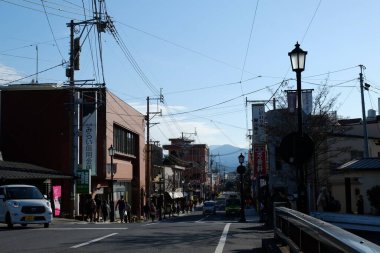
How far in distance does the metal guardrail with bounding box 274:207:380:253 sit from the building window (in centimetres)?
3707

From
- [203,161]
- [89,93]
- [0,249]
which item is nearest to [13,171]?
[89,93]

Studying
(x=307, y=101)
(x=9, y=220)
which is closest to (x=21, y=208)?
(x=9, y=220)

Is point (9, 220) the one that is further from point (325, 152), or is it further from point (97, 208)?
point (325, 152)

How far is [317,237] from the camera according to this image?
222 inches

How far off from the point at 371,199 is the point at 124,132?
30978 mm

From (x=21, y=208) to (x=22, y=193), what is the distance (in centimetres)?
140

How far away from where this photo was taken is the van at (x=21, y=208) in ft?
69.7

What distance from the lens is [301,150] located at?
13.2 meters

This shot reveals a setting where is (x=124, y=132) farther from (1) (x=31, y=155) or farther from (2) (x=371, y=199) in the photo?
(2) (x=371, y=199)

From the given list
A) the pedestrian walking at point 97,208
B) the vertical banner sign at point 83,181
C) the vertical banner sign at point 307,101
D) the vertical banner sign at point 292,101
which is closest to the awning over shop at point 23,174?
the vertical banner sign at point 83,181

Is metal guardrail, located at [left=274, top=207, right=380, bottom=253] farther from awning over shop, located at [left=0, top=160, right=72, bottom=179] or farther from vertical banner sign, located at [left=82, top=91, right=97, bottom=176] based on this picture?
vertical banner sign, located at [left=82, top=91, right=97, bottom=176]

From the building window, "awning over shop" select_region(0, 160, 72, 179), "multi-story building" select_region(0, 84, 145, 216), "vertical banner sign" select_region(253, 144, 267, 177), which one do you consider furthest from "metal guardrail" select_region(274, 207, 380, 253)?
→ "vertical banner sign" select_region(253, 144, 267, 177)

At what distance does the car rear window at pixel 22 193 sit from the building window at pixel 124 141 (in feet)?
77.4

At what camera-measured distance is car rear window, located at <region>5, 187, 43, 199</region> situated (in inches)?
877
